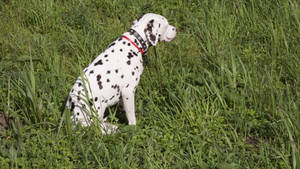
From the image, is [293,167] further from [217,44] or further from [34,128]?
[34,128]

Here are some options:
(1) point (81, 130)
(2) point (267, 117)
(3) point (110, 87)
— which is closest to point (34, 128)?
(1) point (81, 130)

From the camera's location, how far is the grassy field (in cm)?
354

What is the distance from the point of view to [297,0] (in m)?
5.61

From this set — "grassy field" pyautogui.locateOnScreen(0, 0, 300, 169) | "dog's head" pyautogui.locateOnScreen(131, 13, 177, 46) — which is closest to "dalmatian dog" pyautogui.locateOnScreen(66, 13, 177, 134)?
"dog's head" pyautogui.locateOnScreen(131, 13, 177, 46)

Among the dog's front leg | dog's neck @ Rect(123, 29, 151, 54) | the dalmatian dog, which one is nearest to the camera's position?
the dalmatian dog

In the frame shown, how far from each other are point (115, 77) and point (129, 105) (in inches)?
14.2

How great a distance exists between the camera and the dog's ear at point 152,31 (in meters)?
4.23

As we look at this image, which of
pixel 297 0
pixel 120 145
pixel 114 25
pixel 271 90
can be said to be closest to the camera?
pixel 120 145

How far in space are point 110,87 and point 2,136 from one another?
118 cm

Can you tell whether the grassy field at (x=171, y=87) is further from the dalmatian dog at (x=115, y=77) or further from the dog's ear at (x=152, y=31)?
the dog's ear at (x=152, y=31)

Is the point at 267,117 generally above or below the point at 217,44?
below

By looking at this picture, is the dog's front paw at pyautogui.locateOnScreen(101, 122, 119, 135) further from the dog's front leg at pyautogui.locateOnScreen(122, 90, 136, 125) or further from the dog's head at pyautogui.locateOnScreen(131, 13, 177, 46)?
the dog's head at pyautogui.locateOnScreen(131, 13, 177, 46)

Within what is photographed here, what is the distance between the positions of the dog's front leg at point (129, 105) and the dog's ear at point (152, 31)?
2.07 ft

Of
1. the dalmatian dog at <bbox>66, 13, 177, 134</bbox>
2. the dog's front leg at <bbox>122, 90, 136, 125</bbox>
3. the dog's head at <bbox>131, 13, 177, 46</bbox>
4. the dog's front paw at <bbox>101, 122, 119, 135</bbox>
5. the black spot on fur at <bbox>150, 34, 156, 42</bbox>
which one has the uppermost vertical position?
the dog's head at <bbox>131, 13, 177, 46</bbox>
